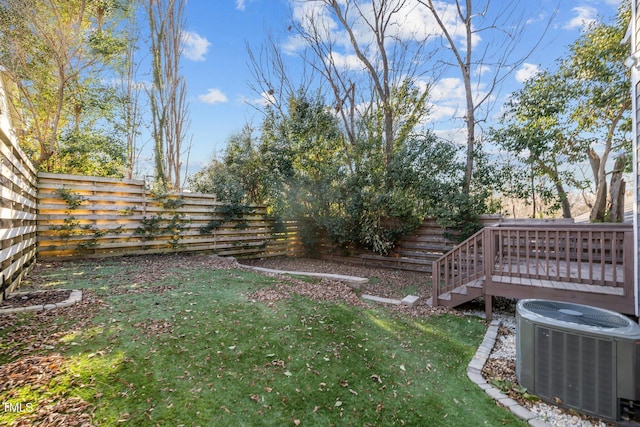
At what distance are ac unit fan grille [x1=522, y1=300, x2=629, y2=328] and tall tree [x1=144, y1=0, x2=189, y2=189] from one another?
10.4 metres

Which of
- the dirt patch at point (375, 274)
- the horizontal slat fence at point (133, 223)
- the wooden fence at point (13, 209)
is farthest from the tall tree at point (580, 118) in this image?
the wooden fence at point (13, 209)

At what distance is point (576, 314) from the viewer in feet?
8.73

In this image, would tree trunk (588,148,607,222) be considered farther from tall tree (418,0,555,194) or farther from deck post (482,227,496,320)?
deck post (482,227,496,320)

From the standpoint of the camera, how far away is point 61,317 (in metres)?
3.10

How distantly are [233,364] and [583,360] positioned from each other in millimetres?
2987

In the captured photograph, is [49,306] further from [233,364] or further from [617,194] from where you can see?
[617,194]

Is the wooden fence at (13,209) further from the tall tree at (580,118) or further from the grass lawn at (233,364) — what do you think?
the tall tree at (580,118)

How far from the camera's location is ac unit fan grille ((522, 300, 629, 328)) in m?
2.49

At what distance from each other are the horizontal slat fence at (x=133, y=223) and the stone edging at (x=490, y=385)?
7.36m

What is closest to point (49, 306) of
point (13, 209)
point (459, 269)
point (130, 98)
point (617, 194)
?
point (13, 209)

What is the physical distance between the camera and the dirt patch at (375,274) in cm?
631

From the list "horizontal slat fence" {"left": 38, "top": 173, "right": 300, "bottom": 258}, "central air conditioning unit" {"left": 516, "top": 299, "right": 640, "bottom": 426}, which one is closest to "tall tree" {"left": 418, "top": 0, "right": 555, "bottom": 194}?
"central air conditioning unit" {"left": 516, "top": 299, "right": 640, "bottom": 426}

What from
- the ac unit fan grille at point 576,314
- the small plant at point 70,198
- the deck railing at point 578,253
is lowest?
the ac unit fan grille at point 576,314

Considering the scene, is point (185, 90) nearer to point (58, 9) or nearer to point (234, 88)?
point (234, 88)
